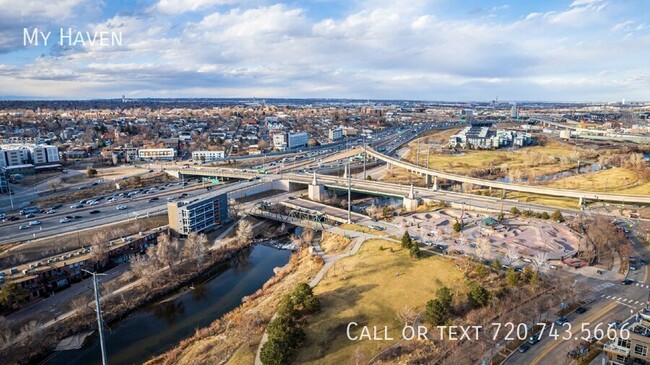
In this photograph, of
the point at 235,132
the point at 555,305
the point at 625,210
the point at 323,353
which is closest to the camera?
the point at 323,353

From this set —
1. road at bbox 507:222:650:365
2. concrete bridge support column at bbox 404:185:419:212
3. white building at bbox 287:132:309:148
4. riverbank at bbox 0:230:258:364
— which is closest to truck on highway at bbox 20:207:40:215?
riverbank at bbox 0:230:258:364

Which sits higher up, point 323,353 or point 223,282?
point 323,353

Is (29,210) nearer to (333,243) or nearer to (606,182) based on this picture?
(333,243)

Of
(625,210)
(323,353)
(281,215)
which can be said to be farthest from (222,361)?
(625,210)

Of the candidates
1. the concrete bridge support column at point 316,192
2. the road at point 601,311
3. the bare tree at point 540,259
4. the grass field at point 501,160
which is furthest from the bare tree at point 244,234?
the grass field at point 501,160

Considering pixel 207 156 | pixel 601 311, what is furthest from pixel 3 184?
pixel 601 311

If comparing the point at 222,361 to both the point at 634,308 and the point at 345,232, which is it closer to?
the point at 345,232

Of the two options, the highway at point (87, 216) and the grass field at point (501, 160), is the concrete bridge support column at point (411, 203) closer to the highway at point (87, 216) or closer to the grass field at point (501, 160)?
the highway at point (87, 216)
